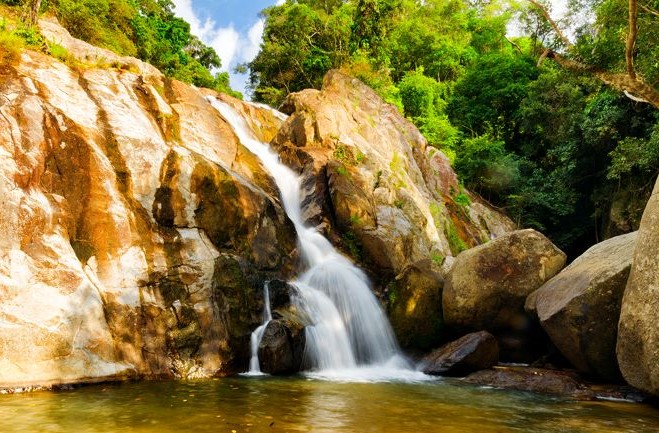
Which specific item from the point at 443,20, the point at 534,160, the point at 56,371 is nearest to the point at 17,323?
the point at 56,371

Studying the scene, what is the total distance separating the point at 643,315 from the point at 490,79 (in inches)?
1282

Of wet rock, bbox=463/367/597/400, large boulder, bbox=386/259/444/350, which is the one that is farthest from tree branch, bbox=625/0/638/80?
large boulder, bbox=386/259/444/350

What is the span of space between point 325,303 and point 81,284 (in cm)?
573

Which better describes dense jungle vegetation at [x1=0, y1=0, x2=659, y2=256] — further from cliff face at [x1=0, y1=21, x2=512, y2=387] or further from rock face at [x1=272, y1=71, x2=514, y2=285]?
rock face at [x1=272, y1=71, x2=514, y2=285]

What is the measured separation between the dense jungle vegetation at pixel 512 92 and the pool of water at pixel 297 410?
9.99m

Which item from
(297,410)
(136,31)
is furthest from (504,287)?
(136,31)

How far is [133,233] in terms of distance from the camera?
9.62m

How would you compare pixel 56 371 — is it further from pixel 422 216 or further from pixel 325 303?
pixel 422 216

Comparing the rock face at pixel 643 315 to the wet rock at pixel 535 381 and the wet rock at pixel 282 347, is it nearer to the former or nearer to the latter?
the wet rock at pixel 535 381

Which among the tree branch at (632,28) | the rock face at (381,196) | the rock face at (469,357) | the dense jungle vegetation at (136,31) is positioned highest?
the dense jungle vegetation at (136,31)

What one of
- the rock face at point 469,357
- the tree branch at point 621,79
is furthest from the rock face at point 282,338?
the tree branch at point 621,79

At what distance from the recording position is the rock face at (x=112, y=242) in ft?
26.0

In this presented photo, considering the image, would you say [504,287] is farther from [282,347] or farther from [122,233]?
[122,233]

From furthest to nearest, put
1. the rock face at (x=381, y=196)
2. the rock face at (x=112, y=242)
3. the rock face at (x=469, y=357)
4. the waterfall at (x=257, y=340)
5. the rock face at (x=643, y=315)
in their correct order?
the rock face at (x=381, y=196) < the rock face at (x=469, y=357) < the waterfall at (x=257, y=340) < the rock face at (x=112, y=242) < the rock face at (x=643, y=315)
